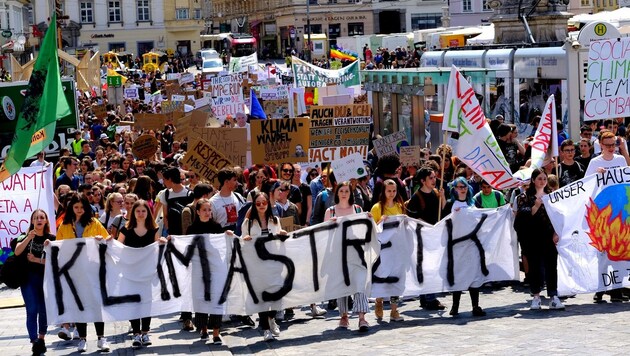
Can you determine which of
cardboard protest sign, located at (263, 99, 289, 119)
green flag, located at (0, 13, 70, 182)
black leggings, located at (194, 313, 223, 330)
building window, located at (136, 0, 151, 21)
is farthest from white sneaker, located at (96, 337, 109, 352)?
building window, located at (136, 0, 151, 21)

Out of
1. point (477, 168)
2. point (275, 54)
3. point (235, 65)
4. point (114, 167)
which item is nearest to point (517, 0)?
point (235, 65)

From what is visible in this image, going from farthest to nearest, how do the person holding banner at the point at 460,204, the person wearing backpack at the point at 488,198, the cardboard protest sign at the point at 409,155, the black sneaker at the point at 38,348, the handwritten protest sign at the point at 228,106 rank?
the handwritten protest sign at the point at 228,106
the cardboard protest sign at the point at 409,155
the person wearing backpack at the point at 488,198
the person holding banner at the point at 460,204
the black sneaker at the point at 38,348

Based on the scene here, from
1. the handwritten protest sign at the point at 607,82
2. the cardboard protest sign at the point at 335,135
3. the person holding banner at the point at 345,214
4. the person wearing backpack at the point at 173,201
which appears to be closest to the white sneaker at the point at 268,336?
the person holding banner at the point at 345,214

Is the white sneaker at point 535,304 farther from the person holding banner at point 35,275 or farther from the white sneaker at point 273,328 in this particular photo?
the person holding banner at point 35,275

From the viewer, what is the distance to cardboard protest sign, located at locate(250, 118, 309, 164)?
54.0ft

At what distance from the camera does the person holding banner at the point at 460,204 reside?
40.8ft

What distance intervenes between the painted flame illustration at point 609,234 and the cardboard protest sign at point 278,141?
477cm

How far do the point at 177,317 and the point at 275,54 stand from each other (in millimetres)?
98134

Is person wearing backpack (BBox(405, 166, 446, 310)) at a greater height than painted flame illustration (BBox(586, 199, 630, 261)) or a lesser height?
greater

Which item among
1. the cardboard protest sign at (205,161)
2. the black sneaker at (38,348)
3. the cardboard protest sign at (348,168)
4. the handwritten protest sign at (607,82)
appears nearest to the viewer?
the black sneaker at (38,348)

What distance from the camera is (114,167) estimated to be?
60.9ft

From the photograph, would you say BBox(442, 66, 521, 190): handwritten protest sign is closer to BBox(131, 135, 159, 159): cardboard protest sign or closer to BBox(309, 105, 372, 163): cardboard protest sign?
BBox(309, 105, 372, 163): cardboard protest sign

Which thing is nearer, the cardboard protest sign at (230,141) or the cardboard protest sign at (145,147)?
the cardboard protest sign at (230,141)

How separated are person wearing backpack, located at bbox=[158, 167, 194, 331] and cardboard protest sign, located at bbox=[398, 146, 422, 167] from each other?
4.03 meters
